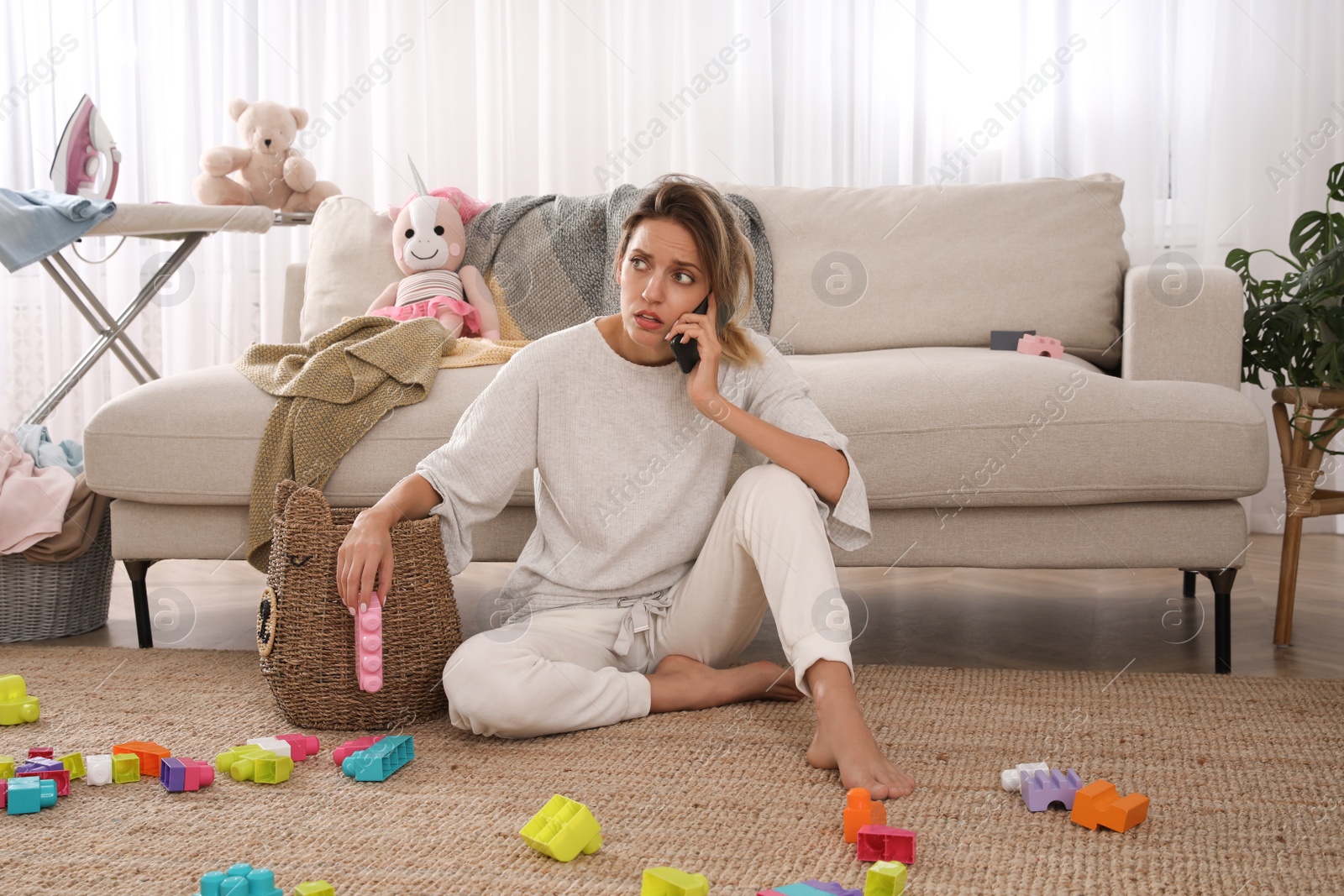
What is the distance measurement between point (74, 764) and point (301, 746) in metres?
0.25

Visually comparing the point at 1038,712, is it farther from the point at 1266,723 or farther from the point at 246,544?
the point at 246,544

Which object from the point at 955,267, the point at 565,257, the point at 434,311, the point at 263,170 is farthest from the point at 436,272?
the point at 955,267

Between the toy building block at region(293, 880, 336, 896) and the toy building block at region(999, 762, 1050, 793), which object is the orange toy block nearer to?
the toy building block at region(999, 762, 1050, 793)

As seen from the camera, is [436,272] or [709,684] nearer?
[709,684]

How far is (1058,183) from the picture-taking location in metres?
2.40

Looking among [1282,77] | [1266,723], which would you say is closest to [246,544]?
[1266,723]

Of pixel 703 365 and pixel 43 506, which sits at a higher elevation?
pixel 703 365

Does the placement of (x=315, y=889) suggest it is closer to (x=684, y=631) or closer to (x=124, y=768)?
(x=124, y=768)

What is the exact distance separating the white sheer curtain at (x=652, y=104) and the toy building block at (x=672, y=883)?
2543mm

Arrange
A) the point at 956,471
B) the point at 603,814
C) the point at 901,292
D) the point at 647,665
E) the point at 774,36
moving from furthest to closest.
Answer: the point at 774,36, the point at 901,292, the point at 956,471, the point at 647,665, the point at 603,814

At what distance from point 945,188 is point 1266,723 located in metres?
1.32

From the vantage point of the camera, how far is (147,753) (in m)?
1.35

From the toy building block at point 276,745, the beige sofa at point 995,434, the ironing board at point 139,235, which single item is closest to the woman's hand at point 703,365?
the beige sofa at point 995,434

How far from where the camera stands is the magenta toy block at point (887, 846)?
106 centimetres
